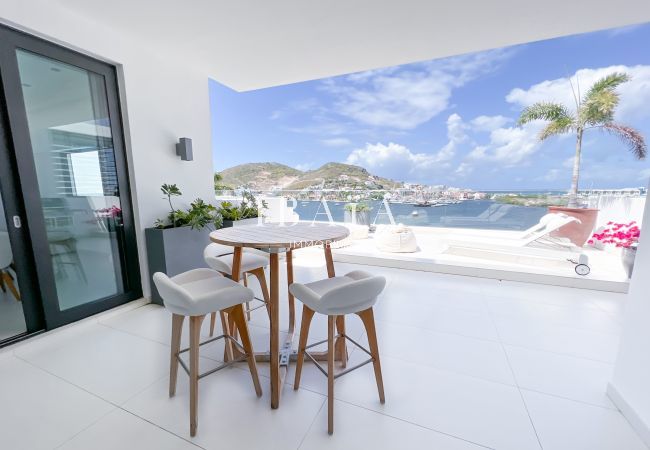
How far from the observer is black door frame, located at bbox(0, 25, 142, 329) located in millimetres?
1898

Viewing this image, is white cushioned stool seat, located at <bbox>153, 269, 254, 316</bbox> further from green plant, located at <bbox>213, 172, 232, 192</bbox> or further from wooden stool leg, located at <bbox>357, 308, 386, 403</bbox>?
green plant, located at <bbox>213, 172, 232, 192</bbox>

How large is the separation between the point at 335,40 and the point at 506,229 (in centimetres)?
443

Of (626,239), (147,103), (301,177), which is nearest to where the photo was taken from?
(147,103)

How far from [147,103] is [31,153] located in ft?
3.69

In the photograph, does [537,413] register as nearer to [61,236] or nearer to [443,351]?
[443,351]

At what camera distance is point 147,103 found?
2.76m

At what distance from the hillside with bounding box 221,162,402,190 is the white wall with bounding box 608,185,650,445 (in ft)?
14.1

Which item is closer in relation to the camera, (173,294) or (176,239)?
(173,294)

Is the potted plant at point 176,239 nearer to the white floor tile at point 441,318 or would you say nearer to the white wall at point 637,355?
the white floor tile at point 441,318

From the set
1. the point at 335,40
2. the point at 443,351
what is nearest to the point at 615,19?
the point at 335,40

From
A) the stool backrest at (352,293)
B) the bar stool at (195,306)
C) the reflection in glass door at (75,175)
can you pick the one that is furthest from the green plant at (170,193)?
the stool backrest at (352,293)

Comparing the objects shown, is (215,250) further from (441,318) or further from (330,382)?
(441,318)

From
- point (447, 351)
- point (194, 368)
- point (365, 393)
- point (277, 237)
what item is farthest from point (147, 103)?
point (447, 351)

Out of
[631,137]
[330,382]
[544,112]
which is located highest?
[544,112]
